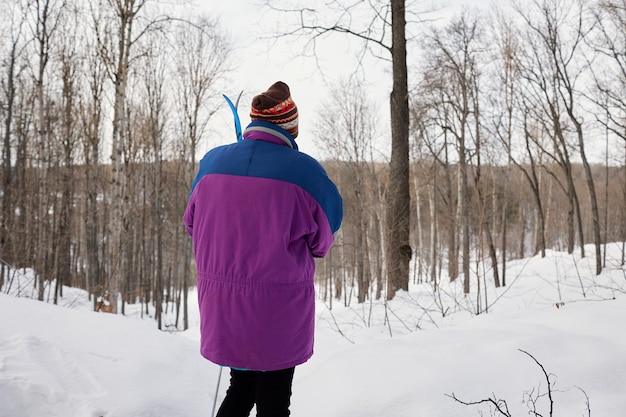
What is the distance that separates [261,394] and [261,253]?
0.56 metres

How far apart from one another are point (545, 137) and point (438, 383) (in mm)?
23809

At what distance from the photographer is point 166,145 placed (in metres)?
17.7

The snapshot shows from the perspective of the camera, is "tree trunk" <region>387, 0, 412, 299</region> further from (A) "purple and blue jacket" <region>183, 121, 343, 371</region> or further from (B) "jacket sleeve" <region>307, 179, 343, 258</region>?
(A) "purple and blue jacket" <region>183, 121, 343, 371</region>

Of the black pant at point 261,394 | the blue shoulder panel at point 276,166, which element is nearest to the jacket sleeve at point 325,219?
the blue shoulder panel at point 276,166

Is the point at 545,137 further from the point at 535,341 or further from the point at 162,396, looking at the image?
the point at 162,396

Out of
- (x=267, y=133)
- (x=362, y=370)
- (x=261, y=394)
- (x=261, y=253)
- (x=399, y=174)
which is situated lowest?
(x=362, y=370)

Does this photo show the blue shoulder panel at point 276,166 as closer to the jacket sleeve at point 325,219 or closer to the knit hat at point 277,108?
the jacket sleeve at point 325,219

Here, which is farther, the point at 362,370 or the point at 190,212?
the point at 362,370

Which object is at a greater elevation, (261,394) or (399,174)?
(399,174)

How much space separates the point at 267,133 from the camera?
58.7 inches

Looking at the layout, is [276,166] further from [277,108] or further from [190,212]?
[190,212]

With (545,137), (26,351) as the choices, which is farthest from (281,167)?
(545,137)

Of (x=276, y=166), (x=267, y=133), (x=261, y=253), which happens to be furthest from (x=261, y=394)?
(x=267, y=133)

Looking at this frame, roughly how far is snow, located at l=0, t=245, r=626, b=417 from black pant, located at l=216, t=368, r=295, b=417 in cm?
74
